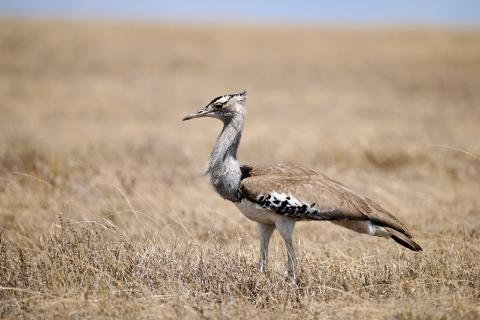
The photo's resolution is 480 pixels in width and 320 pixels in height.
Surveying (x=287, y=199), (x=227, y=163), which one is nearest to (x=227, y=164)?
(x=227, y=163)

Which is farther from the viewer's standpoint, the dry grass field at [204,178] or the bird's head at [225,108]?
the bird's head at [225,108]

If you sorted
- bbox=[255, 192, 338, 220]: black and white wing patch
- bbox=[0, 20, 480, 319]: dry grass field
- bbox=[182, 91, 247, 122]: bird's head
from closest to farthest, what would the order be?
bbox=[0, 20, 480, 319]: dry grass field < bbox=[255, 192, 338, 220]: black and white wing patch < bbox=[182, 91, 247, 122]: bird's head

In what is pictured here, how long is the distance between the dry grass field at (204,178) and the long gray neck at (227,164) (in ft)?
1.26

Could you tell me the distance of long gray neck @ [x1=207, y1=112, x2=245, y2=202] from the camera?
191 inches

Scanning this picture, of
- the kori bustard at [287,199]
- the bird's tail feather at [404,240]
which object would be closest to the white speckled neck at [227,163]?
the kori bustard at [287,199]

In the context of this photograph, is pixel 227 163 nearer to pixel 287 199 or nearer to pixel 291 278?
pixel 287 199

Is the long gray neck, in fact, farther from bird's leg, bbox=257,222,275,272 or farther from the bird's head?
bird's leg, bbox=257,222,275,272

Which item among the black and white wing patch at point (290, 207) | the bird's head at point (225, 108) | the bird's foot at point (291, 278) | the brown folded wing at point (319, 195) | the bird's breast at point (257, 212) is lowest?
the bird's foot at point (291, 278)

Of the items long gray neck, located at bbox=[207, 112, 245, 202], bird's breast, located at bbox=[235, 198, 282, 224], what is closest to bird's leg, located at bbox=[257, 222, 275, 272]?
bird's breast, located at bbox=[235, 198, 282, 224]

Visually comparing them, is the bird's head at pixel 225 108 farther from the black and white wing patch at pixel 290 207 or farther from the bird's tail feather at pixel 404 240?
the bird's tail feather at pixel 404 240

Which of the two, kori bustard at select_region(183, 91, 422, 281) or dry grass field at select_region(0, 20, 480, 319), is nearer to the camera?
dry grass field at select_region(0, 20, 480, 319)

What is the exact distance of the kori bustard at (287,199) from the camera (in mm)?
4645

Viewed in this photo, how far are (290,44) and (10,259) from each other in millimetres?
23393

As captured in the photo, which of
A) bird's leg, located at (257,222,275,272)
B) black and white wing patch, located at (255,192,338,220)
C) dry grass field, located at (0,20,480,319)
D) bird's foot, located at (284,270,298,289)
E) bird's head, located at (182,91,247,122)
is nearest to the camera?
dry grass field, located at (0,20,480,319)
